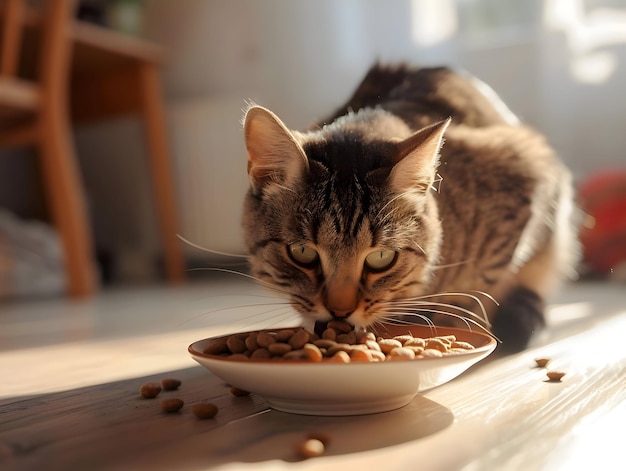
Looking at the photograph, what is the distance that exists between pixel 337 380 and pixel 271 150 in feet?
1.29

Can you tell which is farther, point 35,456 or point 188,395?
point 188,395

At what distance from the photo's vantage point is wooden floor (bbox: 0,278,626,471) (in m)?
0.70

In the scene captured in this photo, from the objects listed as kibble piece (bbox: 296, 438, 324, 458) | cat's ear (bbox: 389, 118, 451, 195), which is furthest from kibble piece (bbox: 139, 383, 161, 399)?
cat's ear (bbox: 389, 118, 451, 195)

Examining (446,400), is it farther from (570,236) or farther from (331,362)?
(570,236)

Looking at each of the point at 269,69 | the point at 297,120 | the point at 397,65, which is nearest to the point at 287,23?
the point at 269,69

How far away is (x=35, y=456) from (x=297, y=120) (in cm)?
130

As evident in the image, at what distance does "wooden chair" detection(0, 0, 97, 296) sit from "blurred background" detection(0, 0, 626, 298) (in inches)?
15.8

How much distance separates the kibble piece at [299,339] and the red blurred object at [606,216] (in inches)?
78.2

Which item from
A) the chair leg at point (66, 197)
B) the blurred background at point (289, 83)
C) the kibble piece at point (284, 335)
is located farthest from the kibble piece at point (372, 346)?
the chair leg at point (66, 197)

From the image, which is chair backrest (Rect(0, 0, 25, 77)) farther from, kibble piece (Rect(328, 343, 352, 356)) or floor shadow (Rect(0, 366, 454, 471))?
kibble piece (Rect(328, 343, 352, 356))

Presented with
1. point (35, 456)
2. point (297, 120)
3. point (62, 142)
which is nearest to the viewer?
point (35, 456)

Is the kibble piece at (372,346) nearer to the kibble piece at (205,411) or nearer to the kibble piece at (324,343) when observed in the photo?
the kibble piece at (324,343)

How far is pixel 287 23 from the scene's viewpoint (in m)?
3.11

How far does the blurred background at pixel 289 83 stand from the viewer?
2.67 meters
